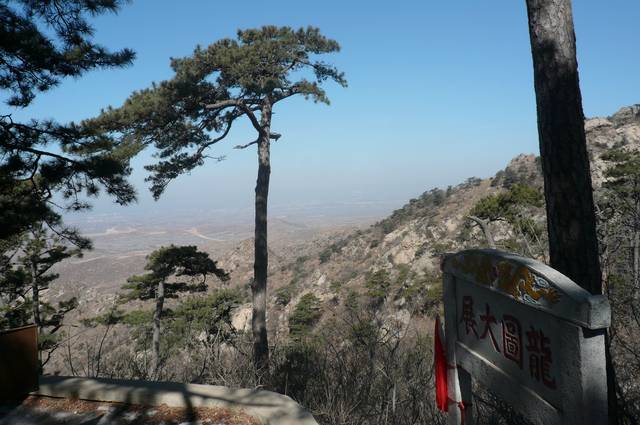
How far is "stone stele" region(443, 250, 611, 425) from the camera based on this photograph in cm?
122

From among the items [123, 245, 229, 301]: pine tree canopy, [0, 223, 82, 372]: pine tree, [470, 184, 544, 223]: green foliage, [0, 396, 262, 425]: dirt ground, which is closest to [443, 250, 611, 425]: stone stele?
[0, 396, 262, 425]: dirt ground

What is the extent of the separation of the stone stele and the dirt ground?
52.6 inches

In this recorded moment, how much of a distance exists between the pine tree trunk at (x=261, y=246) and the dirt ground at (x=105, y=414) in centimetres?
574

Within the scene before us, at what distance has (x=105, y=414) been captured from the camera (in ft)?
8.99

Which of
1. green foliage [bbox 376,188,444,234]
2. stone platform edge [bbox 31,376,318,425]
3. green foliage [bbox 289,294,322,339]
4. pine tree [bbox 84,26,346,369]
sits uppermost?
pine tree [bbox 84,26,346,369]

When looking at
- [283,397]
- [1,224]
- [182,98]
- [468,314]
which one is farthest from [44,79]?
[468,314]

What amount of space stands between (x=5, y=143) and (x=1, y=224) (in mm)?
1021

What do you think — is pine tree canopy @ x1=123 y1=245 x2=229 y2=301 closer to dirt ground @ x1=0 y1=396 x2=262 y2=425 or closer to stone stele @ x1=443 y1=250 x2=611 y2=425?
dirt ground @ x1=0 y1=396 x2=262 y2=425

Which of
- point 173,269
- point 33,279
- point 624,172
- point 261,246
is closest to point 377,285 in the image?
point 173,269

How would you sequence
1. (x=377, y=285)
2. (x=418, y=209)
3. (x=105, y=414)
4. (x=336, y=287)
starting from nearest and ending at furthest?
(x=105, y=414) → (x=377, y=285) → (x=336, y=287) → (x=418, y=209)

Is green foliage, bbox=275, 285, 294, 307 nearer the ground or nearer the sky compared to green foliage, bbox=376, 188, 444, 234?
nearer the ground

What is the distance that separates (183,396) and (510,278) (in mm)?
2285

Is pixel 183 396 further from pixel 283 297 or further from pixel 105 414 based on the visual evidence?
pixel 283 297

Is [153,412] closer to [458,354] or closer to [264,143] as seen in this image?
[458,354]
